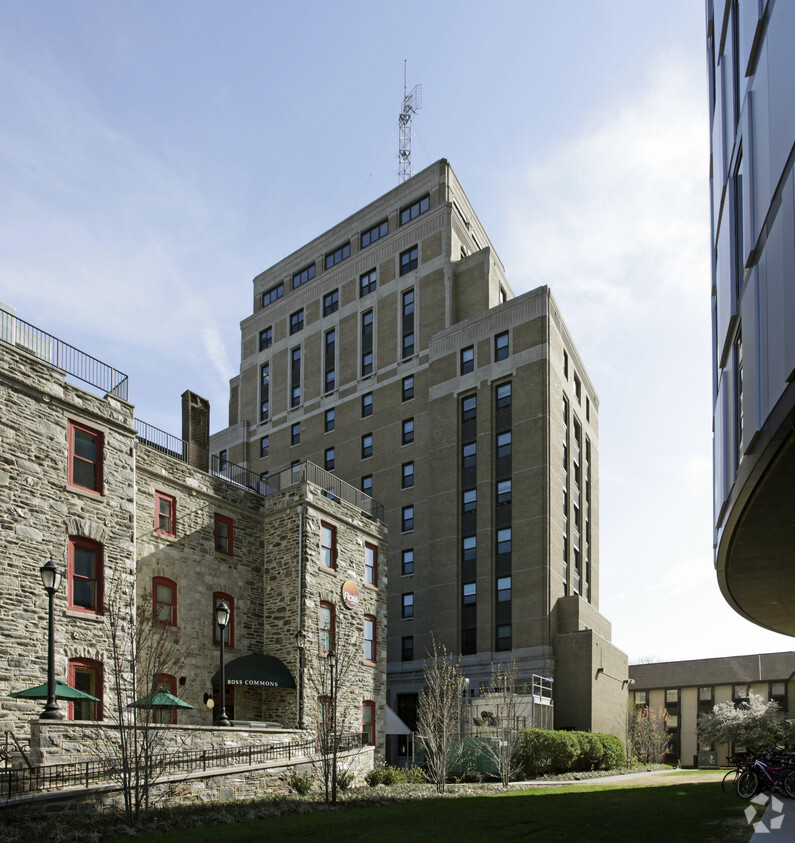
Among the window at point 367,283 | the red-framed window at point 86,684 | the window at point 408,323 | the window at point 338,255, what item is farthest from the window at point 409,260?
the red-framed window at point 86,684

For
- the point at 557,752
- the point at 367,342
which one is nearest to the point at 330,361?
the point at 367,342

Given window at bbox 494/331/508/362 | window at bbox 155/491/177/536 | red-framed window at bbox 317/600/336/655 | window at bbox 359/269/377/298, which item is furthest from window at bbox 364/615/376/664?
window at bbox 359/269/377/298

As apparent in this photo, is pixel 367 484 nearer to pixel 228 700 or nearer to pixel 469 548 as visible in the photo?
pixel 469 548

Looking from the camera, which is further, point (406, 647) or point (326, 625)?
point (406, 647)

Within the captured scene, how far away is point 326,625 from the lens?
34.2 meters

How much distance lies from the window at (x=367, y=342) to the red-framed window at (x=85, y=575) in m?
35.3

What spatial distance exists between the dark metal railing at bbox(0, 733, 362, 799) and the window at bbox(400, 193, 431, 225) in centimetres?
4286

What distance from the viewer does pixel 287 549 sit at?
34.2 metres

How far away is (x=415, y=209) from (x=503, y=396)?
17.1 meters

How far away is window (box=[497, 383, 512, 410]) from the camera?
5188 centimetres

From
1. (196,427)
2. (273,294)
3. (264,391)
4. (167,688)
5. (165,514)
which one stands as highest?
(273,294)

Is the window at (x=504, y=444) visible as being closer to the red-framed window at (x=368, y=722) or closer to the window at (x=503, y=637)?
the window at (x=503, y=637)

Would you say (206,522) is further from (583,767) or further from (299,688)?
(583,767)

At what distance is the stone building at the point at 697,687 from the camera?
81.8 m
